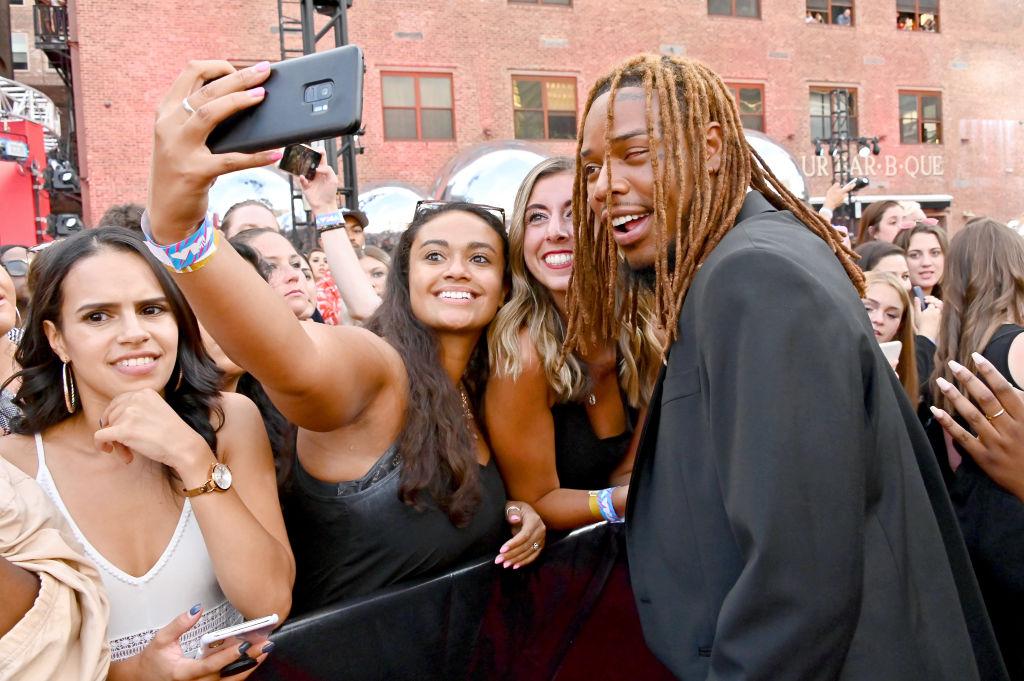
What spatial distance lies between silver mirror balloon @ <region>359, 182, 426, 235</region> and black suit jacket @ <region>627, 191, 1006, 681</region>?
1340 centimetres

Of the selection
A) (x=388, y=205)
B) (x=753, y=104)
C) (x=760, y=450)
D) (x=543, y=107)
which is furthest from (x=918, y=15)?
(x=760, y=450)

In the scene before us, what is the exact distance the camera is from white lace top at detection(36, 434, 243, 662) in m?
1.63

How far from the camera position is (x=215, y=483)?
1.62m

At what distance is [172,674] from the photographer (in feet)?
4.90

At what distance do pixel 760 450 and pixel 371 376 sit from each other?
995mm

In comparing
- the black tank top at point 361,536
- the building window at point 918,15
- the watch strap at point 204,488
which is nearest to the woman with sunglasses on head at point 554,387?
the black tank top at point 361,536

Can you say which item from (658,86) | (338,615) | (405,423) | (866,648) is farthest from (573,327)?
(866,648)

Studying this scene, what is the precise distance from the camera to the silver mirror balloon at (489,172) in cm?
1423

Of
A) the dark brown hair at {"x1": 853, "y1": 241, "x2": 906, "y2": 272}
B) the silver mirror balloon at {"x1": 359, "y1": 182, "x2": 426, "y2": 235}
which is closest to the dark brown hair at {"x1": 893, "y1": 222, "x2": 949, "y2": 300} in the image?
the dark brown hair at {"x1": 853, "y1": 241, "x2": 906, "y2": 272}

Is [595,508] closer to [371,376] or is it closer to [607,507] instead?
[607,507]

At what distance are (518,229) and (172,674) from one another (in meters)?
1.58

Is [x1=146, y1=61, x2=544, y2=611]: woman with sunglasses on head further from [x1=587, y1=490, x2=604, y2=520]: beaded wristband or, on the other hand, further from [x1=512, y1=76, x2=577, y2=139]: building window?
[x1=512, y1=76, x2=577, y2=139]: building window

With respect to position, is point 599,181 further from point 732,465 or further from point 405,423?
point 405,423

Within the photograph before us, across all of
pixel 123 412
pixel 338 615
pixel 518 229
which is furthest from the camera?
pixel 518 229
